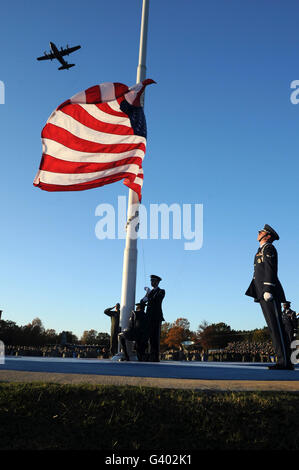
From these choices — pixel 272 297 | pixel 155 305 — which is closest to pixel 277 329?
pixel 272 297

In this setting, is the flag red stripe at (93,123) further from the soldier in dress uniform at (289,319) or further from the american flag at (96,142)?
the soldier in dress uniform at (289,319)

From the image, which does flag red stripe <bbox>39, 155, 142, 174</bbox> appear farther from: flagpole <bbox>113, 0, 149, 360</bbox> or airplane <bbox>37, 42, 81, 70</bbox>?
airplane <bbox>37, 42, 81, 70</bbox>

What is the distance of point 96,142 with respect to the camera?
11.0 metres

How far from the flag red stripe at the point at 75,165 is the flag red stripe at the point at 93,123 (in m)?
0.79

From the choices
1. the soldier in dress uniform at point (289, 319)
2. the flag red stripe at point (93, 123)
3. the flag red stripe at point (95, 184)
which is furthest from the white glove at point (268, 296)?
the soldier in dress uniform at point (289, 319)

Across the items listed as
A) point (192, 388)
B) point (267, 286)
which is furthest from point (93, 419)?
point (267, 286)

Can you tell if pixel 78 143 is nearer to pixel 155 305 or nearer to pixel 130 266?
pixel 130 266

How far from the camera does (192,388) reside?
435 cm

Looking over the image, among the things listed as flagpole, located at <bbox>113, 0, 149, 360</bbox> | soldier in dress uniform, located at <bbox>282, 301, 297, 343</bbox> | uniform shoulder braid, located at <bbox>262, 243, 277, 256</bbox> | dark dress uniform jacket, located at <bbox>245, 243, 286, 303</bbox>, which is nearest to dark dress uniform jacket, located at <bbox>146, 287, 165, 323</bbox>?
flagpole, located at <bbox>113, 0, 149, 360</bbox>

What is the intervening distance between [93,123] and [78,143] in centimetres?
68

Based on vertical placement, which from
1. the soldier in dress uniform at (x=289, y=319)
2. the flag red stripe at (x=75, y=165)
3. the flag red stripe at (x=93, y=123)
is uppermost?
the flag red stripe at (x=93, y=123)

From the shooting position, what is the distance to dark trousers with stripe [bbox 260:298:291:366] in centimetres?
700

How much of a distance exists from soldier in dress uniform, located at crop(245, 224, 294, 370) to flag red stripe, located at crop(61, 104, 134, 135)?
5581 mm

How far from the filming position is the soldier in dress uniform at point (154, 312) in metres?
10.3
